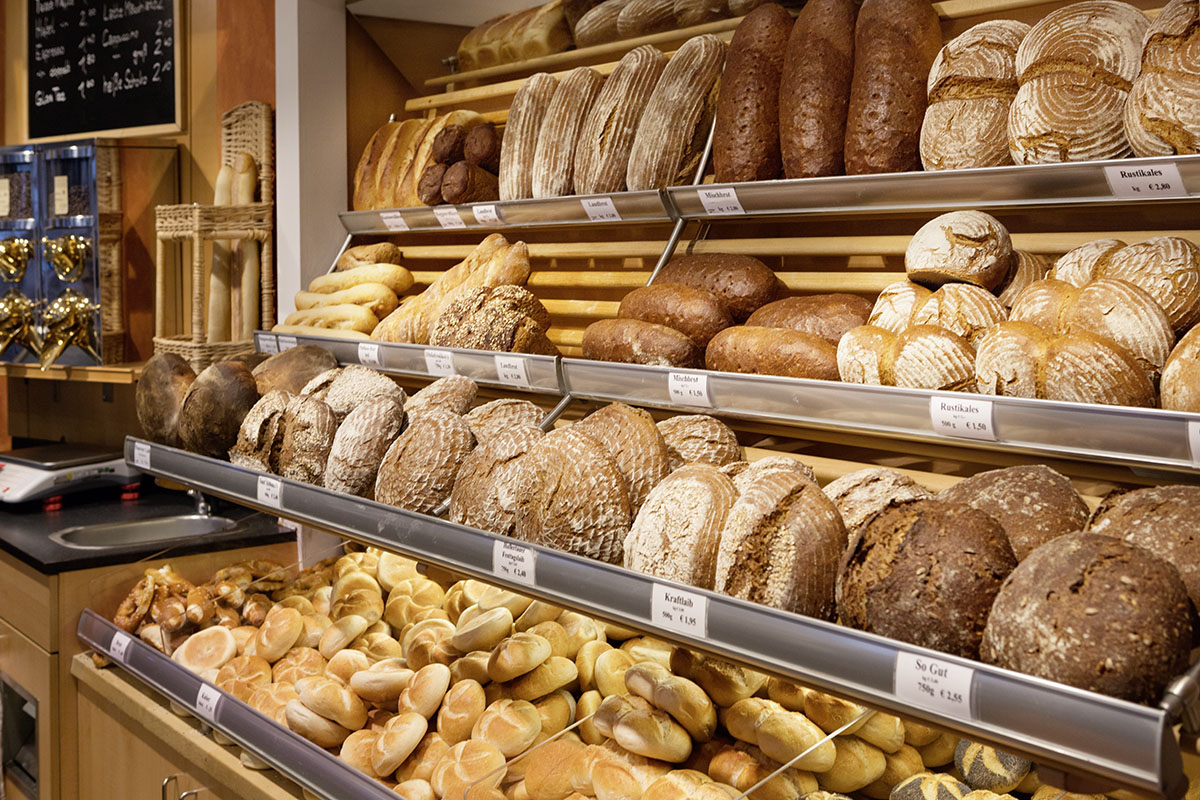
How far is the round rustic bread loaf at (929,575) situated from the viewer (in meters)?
1.18

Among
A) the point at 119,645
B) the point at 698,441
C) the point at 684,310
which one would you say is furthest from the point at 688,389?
the point at 119,645

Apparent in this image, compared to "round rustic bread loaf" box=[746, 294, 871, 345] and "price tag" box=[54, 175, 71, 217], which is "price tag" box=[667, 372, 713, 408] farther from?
"price tag" box=[54, 175, 71, 217]

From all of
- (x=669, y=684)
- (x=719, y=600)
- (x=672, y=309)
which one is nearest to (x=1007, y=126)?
(x=672, y=309)

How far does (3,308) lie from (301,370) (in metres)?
2.44

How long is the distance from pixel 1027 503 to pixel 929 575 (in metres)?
0.23

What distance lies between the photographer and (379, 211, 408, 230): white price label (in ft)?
9.36

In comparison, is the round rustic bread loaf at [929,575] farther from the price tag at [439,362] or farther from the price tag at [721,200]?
the price tag at [439,362]

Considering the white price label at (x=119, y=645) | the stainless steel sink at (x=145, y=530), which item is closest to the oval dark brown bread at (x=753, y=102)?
the white price label at (x=119, y=645)

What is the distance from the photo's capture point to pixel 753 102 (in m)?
2.10

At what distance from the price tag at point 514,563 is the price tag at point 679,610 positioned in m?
0.25

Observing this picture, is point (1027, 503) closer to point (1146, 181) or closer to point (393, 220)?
point (1146, 181)

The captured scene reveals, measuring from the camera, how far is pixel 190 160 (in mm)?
4234

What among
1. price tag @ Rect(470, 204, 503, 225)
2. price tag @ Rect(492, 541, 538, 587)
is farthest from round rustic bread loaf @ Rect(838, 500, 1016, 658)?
price tag @ Rect(470, 204, 503, 225)

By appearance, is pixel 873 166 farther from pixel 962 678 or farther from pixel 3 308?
pixel 3 308
